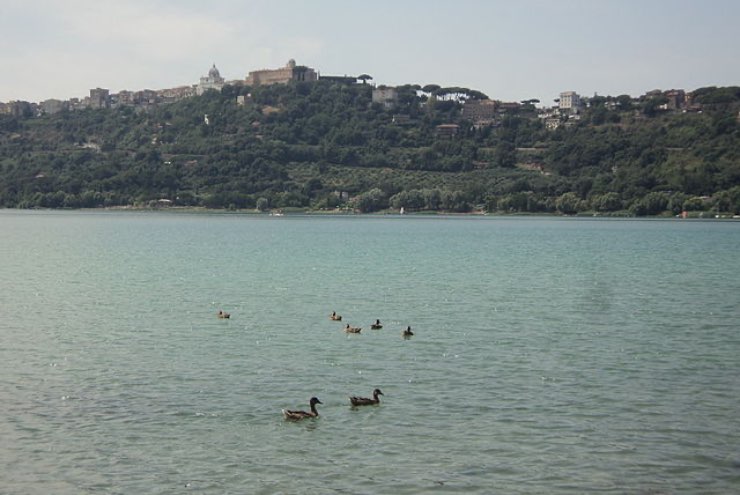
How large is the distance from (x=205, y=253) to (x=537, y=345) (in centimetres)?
4207

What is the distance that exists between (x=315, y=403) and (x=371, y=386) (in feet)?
7.56

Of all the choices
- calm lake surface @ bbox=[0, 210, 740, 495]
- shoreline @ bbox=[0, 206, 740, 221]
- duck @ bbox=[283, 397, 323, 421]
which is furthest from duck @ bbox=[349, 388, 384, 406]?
shoreline @ bbox=[0, 206, 740, 221]

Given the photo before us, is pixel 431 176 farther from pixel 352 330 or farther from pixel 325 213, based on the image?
pixel 352 330

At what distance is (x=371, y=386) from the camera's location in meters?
19.8

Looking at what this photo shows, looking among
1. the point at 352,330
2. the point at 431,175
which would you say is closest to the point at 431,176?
the point at 431,175

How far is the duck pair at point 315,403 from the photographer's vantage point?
55.4 feet

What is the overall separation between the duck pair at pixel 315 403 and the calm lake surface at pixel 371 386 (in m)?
0.15

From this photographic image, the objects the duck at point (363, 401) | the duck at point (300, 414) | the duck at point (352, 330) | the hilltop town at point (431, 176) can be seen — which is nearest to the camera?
the duck at point (300, 414)

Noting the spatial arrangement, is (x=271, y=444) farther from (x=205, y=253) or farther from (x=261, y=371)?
(x=205, y=253)

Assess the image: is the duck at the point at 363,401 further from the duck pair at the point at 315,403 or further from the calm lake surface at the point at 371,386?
the calm lake surface at the point at 371,386

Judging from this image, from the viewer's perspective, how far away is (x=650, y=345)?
82.2 feet

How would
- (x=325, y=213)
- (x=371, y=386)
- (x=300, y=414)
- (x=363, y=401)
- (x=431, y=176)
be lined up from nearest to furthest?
(x=300, y=414)
(x=363, y=401)
(x=371, y=386)
(x=325, y=213)
(x=431, y=176)

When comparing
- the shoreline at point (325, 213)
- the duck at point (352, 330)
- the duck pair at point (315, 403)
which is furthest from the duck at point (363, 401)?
the shoreline at point (325, 213)

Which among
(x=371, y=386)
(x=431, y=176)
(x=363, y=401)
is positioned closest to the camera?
(x=363, y=401)
